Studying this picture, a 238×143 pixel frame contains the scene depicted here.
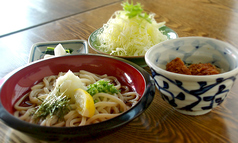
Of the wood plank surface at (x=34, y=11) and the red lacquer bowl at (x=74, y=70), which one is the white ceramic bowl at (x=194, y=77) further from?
the wood plank surface at (x=34, y=11)

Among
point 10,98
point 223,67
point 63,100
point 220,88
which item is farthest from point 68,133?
point 223,67

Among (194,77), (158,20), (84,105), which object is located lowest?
(158,20)

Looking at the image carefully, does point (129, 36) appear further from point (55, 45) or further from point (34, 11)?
point (34, 11)

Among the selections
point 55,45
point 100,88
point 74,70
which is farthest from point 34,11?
point 100,88

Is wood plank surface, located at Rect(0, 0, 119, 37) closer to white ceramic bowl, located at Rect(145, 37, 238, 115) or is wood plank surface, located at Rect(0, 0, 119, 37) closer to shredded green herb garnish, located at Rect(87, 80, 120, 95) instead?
shredded green herb garnish, located at Rect(87, 80, 120, 95)

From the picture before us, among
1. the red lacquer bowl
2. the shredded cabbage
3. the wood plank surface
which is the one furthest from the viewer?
the wood plank surface

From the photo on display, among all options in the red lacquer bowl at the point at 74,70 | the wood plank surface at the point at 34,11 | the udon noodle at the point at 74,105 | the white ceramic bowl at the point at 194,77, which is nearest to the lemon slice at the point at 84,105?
the udon noodle at the point at 74,105

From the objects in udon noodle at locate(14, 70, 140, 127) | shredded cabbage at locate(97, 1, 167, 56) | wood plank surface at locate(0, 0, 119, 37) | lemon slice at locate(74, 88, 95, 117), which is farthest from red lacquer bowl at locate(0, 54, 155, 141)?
wood plank surface at locate(0, 0, 119, 37)
